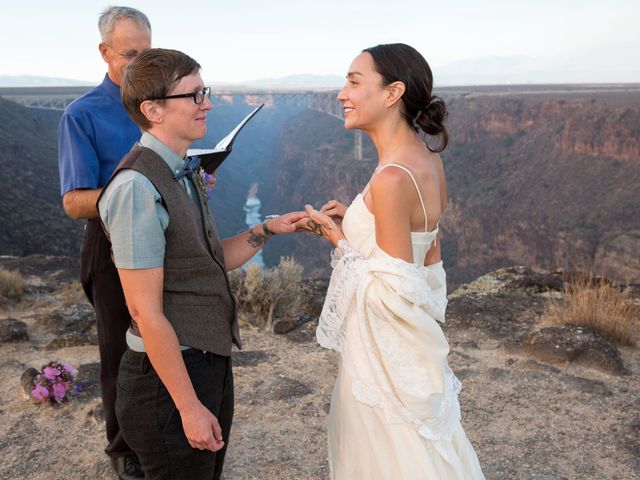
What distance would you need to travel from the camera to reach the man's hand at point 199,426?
69.2 inches

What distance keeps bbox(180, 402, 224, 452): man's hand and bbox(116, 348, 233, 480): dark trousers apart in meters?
0.07

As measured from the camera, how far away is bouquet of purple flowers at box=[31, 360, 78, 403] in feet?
13.9

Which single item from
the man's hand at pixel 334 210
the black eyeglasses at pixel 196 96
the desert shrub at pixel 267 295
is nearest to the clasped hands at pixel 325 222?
the man's hand at pixel 334 210

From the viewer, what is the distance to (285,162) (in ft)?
281

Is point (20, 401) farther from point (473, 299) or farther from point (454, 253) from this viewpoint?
point (454, 253)

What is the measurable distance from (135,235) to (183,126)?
1.24 feet

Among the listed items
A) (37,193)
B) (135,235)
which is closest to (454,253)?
(37,193)

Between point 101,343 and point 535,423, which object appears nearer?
point 101,343

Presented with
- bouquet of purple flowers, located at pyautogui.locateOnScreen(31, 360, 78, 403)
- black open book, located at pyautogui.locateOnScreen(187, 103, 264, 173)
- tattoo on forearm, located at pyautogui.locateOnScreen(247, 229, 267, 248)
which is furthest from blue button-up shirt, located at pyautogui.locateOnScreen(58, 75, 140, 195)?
bouquet of purple flowers, located at pyautogui.locateOnScreen(31, 360, 78, 403)

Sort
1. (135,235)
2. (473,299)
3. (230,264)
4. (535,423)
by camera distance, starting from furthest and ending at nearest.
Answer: (473,299)
(535,423)
(230,264)
(135,235)

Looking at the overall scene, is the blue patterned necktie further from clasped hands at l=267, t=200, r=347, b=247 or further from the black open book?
clasped hands at l=267, t=200, r=347, b=247

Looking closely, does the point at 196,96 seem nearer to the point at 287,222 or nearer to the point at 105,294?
the point at 287,222

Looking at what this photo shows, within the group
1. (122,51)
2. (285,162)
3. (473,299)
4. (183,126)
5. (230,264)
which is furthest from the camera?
(285,162)

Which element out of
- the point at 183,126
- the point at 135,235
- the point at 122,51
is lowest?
the point at 135,235
